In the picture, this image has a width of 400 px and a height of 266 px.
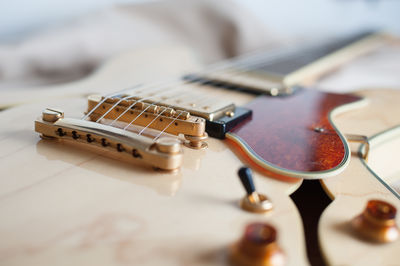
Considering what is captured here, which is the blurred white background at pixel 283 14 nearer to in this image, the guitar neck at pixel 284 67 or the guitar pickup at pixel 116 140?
the guitar neck at pixel 284 67

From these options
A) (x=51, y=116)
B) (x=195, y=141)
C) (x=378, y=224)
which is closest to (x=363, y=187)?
(x=378, y=224)

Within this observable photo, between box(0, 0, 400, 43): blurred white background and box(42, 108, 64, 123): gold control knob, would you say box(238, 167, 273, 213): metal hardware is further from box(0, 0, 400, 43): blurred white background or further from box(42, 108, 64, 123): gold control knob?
box(0, 0, 400, 43): blurred white background

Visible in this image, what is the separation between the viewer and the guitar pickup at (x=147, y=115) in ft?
1.70

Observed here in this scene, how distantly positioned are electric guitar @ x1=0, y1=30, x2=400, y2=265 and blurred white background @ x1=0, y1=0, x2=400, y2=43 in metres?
0.61

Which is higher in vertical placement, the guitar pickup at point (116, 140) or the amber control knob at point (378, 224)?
the guitar pickup at point (116, 140)

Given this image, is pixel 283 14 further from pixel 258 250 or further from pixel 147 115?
pixel 258 250

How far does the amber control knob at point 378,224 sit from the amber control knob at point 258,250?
0.35 ft

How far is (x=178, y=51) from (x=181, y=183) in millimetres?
810

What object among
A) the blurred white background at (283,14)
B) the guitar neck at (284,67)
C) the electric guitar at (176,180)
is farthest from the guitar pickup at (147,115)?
the blurred white background at (283,14)

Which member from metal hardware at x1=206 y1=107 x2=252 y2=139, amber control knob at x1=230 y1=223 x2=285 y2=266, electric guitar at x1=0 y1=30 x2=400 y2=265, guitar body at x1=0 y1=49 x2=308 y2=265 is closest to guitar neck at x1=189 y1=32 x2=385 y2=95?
electric guitar at x1=0 y1=30 x2=400 y2=265

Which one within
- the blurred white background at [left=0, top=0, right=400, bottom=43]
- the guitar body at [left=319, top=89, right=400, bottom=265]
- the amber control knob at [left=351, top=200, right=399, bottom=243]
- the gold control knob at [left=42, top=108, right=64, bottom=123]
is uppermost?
the blurred white background at [left=0, top=0, right=400, bottom=43]

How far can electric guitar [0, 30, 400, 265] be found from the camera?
0.32m

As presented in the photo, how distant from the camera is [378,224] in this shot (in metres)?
0.36

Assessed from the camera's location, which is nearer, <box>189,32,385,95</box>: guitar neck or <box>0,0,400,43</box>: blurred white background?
<box>189,32,385,95</box>: guitar neck
